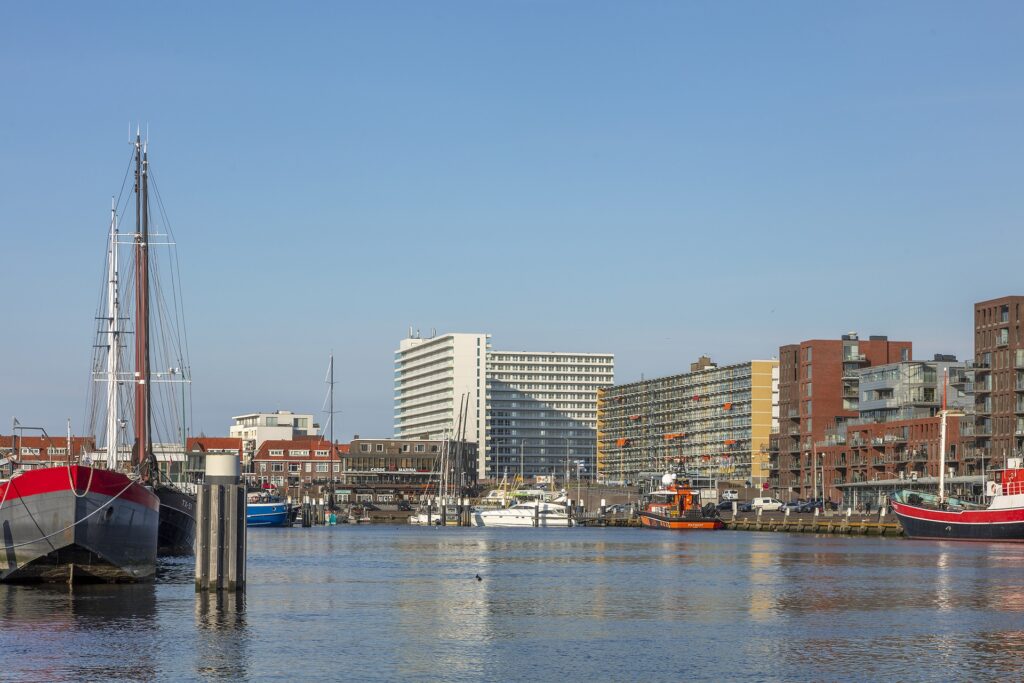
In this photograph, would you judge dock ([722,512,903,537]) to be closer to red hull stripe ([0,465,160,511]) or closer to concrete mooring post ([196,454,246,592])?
concrete mooring post ([196,454,246,592])

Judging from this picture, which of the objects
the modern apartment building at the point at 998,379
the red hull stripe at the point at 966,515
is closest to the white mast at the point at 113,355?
the red hull stripe at the point at 966,515

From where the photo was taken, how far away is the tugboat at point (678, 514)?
7028 inches

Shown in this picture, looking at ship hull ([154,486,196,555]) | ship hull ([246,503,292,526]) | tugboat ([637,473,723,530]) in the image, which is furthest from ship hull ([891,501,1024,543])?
ship hull ([246,503,292,526])

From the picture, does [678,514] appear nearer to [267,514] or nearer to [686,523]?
[686,523]

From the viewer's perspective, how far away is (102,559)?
199ft

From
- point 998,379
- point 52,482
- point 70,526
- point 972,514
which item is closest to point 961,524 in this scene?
point 972,514

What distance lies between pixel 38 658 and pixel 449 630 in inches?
580

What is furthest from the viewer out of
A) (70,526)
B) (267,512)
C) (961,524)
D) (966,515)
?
(267,512)

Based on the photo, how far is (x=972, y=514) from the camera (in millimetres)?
132000

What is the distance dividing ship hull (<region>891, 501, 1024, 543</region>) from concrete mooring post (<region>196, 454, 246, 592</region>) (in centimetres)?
8890

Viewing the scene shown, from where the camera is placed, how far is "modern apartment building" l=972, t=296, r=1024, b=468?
Answer: 17775 centimetres

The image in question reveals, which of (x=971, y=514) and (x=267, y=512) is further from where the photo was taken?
(x=267, y=512)

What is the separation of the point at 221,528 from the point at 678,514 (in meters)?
131

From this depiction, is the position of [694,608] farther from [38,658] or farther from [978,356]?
[978,356]
